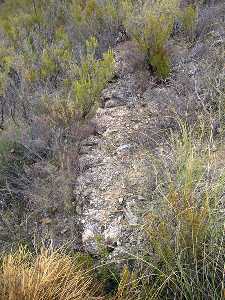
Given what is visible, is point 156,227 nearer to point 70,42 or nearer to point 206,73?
point 206,73

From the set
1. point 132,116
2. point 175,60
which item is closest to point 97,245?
point 132,116

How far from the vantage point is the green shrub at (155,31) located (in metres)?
4.91

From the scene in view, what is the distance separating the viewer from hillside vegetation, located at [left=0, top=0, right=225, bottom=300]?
252 centimetres

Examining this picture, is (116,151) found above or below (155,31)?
below

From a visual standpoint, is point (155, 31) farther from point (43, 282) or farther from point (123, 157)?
point (43, 282)

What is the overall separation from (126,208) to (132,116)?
137 cm

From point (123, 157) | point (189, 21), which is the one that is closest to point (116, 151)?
point (123, 157)

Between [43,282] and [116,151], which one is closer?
[43,282]

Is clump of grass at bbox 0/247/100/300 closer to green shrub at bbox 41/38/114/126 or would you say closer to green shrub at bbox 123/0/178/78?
green shrub at bbox 41/38/114/126

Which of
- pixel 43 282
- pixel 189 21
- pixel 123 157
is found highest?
pixel 189 21

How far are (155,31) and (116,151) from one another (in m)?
1.78

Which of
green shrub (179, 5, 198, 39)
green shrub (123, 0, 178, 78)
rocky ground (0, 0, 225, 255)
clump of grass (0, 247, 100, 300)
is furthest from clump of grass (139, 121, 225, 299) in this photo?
green shrub (179, 5, 198, 39)

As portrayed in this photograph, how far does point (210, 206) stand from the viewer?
8.76ft

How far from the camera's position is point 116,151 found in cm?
401
